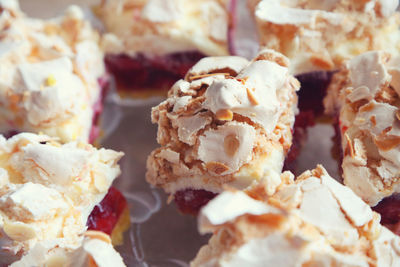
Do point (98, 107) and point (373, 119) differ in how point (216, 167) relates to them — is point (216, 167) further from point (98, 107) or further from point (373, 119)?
point (98, 107)

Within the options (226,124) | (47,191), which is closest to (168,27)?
(226,124)

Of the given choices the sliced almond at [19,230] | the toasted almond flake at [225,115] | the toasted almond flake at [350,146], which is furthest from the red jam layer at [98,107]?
the toasted almond flake at [350,146]

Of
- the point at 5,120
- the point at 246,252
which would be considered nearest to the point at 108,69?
the point at 5,120

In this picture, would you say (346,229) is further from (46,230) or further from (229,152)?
(46,230)

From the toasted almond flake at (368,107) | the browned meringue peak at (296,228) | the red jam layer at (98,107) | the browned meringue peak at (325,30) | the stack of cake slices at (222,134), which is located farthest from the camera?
the red jam layer at (98,107)

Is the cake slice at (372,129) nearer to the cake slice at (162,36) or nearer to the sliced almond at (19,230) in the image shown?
the cake slice at (162,36)

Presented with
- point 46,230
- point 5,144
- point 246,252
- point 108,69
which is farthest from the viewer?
point 108,69
